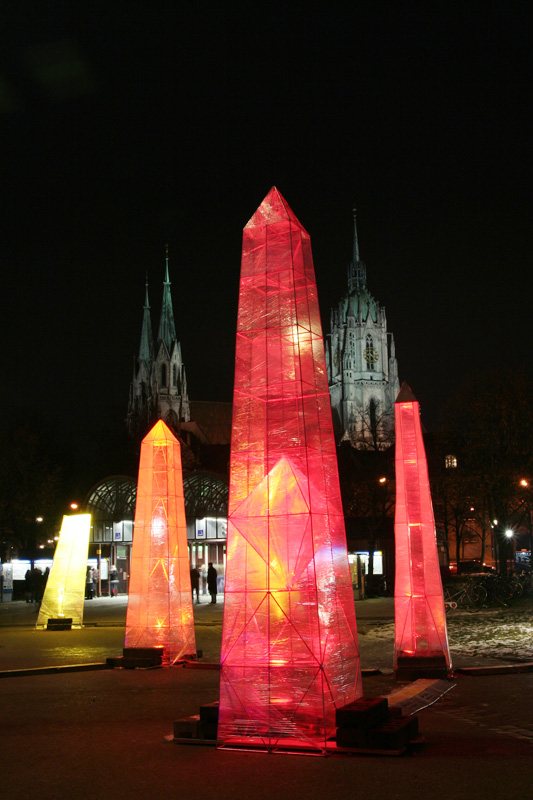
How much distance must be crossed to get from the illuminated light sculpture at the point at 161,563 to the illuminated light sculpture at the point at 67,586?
8069mm

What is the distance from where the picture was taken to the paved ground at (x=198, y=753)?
22.4ft

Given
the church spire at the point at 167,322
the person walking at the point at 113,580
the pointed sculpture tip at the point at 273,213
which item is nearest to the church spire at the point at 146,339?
the church spire at the point at 167,322

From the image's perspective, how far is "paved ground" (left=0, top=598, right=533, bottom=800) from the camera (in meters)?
6.83

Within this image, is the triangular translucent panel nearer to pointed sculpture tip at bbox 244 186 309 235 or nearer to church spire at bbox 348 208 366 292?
pointed sculpture tip at bbox 244 186 309 235

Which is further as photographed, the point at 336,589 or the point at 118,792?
the point at 336,589

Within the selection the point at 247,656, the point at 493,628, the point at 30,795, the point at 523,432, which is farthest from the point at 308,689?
the point at 523,432

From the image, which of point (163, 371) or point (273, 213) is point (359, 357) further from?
point (273, 213)

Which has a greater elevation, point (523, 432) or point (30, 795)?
point (523, 432)

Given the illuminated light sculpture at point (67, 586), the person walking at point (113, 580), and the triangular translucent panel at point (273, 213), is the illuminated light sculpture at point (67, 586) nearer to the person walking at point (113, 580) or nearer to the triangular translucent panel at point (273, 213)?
the triangular translucent panel at point (273, 213)

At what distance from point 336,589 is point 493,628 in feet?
43.7

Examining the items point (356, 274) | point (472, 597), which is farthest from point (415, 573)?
point (356, 274)

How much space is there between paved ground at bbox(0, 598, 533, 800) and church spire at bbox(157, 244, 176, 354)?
343ft

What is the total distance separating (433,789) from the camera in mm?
6668

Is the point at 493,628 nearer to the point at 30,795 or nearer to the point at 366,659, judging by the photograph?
the point at 366,659
